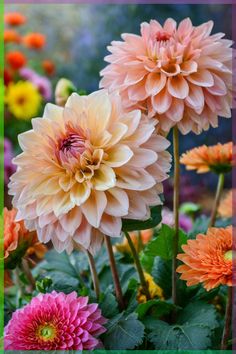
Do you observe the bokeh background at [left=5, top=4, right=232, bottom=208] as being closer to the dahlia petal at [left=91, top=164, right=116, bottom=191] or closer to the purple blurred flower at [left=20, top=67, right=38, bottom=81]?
the purple blurred flower at [left=20, top=67, right=38, bottom=81]

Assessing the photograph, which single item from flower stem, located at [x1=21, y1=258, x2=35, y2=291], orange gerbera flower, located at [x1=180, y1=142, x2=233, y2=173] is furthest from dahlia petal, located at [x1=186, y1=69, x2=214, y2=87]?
flower stem, located at [x1=21, y1=258, x2=35, y2=291]

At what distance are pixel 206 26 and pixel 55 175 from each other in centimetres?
25

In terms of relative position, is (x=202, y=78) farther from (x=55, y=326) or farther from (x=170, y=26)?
(x=55, y=326)

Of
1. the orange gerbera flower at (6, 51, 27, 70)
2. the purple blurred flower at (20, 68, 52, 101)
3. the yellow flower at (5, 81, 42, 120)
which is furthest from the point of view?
the orange gerbera flower at (6, 51, 27, 70)

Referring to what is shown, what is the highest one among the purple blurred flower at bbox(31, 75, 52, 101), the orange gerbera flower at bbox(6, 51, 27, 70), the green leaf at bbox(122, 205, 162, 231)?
the orange gerbera flower at bbox(6, 51, 27, 70)

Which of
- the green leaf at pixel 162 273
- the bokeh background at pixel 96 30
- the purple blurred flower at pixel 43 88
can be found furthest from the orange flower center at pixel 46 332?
the purple blurred flower at pixel 43 88

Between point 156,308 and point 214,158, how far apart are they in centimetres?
25

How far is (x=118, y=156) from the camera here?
62 cm

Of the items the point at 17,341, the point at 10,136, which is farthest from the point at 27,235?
the point at 10,136

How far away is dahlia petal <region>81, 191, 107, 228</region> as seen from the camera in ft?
1.93

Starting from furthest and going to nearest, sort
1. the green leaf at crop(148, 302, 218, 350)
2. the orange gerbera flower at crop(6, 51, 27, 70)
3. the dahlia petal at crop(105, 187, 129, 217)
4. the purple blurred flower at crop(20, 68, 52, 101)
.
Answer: the orange gerbera flower at crop(6, 51, 27, 70) < the purple blurred flower at crop(20, 68, 52, 101) < the green leaf at crop(148, 302, 218, 350) < the dahlia petal at crop(105, 187, 129, 217)

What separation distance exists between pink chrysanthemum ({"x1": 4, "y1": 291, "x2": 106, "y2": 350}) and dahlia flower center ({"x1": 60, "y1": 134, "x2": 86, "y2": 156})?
165mm

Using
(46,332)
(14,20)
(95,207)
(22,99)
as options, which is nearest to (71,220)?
(95,207)

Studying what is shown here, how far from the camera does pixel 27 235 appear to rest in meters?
0.77
